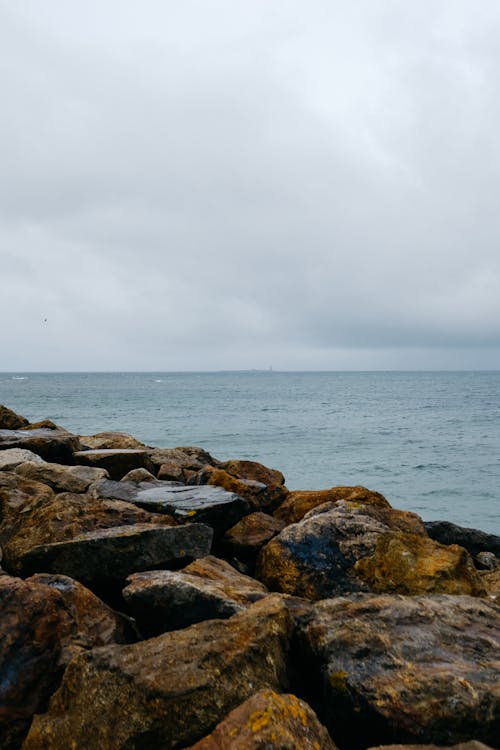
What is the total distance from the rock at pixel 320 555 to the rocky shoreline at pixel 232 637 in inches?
0.6

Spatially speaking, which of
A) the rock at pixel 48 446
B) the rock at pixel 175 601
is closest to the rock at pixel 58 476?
the rock at pixel 48 446

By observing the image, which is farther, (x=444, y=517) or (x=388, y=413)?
(x=388, y=413)

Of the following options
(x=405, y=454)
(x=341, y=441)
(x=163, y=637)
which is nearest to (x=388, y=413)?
(x=341, y=441)

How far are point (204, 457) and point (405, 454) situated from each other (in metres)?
20.5

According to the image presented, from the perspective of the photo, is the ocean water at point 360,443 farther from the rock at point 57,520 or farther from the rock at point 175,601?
the rock at point 175,601

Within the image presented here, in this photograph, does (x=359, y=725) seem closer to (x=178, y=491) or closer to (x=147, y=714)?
(x=147, y=714)

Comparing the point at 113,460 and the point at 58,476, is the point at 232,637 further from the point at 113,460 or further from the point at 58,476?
the point at 113,460

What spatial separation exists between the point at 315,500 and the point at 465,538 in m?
4.35

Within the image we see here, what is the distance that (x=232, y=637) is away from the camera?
11.3ft

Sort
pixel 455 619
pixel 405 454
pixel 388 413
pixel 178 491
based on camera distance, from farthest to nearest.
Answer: pixel 388 413, pixel 405 454, pixel 178 491, pixel 455 619

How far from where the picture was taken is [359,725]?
10.6 ft

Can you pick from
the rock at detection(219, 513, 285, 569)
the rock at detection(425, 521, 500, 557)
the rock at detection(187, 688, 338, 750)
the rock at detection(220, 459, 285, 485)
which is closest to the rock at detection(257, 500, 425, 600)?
the rock at detection(219, 513, 285, 569)

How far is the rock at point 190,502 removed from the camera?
650 cm

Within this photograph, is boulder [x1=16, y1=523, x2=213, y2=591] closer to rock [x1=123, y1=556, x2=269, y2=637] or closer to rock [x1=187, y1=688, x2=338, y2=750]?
rock [x1=123, y1=556, x2=269, y2=637]
